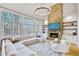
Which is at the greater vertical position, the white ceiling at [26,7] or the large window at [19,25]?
the white ceiling at [26,7]

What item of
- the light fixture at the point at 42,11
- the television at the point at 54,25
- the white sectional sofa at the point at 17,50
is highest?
the light fixture at the point at 42,11

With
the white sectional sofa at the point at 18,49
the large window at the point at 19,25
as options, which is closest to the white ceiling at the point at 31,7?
the large window at the point at 19,25

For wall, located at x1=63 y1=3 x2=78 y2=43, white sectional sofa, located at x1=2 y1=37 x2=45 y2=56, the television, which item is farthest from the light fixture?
white sectional sofa, located at x1=2 y1=37 x2=45 y2=56

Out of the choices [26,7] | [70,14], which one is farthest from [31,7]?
[70,14]

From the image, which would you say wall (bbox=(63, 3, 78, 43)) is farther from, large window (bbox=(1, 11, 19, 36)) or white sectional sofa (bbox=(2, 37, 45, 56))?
large window (bbox=(1, 11, 19, 36))

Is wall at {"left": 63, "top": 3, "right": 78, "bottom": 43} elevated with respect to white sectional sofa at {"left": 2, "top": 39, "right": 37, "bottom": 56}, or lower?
elevated

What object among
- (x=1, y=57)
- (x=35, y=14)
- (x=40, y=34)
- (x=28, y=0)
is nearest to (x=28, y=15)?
(x=35, y=14)

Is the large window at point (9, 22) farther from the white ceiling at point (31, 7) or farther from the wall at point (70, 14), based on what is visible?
the wall at point (70, 14)

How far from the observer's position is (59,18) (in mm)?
2264

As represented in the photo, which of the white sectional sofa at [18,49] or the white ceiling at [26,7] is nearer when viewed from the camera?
the white sectional sofa at [18,49]

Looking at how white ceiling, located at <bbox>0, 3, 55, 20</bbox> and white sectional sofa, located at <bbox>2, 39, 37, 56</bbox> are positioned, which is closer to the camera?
white sectional sofa, located at <bbox>2, 39, 37, 56</bbox>

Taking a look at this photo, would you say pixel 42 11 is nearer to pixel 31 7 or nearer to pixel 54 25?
pixel 31 7

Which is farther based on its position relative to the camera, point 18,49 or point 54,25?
point 54,25

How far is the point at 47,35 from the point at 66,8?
0.63 meters
